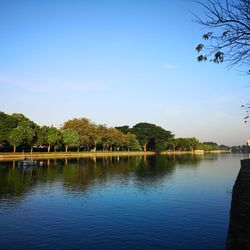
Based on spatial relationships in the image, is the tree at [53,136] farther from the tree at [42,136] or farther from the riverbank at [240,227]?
the riverbank at [240,227]

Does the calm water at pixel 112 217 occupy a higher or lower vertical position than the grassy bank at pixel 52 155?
lower

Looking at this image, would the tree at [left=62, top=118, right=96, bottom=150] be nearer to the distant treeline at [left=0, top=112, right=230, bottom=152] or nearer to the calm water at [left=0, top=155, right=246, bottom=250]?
the distant treeline at [left=0, top=112, right=230, bottom=152]

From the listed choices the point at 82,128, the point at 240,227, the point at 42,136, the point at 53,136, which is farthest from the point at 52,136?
the point at 240,227

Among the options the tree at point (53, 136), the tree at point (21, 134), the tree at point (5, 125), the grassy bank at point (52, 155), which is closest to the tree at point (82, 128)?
the grassy bank at point (52, 155)

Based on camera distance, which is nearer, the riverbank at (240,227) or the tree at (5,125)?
the riverbank at (240,227)

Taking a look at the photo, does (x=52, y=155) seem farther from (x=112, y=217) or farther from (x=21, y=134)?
(x=112, y=217)

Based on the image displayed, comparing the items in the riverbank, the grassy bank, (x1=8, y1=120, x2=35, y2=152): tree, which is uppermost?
(x1=8, y1=120, x2=35, y2=152): tree

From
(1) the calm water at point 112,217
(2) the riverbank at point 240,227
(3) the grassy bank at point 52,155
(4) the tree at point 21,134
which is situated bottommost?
(1) the calm water at point 112,217

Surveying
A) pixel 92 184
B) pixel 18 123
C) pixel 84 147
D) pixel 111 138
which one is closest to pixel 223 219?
pixel 92 184

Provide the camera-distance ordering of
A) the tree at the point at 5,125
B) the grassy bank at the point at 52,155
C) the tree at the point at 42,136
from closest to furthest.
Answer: the grassy bank at the point at 52,155
the tree at the point at 5,125
the tree at the point at 42,136

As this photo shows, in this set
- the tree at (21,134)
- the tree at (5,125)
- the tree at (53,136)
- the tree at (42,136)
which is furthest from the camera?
the tree at (53,136)

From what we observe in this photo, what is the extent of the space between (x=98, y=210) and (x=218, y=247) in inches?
520

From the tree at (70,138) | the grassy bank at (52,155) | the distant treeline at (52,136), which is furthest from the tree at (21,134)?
the tree at (70,138)

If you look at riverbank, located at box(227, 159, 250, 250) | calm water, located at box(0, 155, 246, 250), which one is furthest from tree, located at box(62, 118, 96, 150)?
riverbank, located at box(227, 159, 250, 250)
